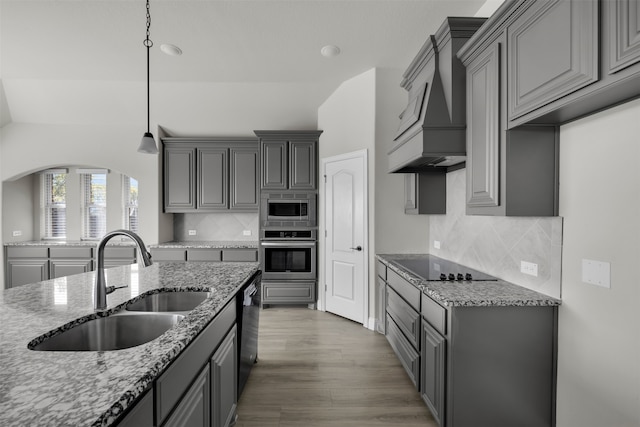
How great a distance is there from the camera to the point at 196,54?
3.14 metres

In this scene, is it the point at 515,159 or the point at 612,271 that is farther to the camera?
the point at 515,159

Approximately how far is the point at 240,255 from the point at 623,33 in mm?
4076

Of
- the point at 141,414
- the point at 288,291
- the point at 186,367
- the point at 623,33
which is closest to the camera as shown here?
the point at 141,414

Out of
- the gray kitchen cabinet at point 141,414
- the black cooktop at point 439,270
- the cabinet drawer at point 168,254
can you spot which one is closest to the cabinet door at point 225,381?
the gray kitchen cabinet at point 141,414

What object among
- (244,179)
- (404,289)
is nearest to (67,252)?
(244,179)

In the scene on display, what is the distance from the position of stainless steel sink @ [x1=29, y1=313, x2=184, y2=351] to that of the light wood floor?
100 cm

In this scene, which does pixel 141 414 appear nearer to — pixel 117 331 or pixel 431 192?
pixel 117 331

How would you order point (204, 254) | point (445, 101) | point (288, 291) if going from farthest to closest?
point (204, 254), point (288, 291), point (445, 101)

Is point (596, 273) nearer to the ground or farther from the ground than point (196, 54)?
nearer to the ground

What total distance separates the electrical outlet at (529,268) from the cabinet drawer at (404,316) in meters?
0.75

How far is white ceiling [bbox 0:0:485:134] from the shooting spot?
95.6 inches

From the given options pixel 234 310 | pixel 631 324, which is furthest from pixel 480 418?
pixel 234 310

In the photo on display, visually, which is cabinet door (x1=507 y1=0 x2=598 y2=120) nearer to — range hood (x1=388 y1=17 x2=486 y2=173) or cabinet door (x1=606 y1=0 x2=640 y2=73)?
cabinet door (x1=606 y1=0 x2=640 y2=73)

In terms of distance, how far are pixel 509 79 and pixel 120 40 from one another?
3.46 metres
